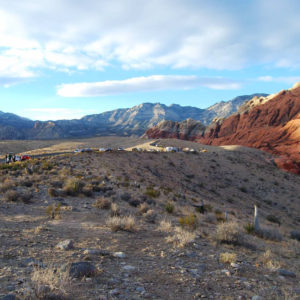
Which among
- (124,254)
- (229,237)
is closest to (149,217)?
(229,237)

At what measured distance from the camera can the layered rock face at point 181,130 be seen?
97.7 meters

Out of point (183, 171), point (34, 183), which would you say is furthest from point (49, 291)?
point (183, 171)

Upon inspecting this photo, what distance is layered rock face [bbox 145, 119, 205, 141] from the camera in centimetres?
9769

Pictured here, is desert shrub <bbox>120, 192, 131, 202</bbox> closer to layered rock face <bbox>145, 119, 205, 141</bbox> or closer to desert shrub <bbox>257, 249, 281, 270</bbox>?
desert shrub <bbox>257, 249, 281, 270</bbox>

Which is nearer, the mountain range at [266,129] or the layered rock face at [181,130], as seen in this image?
the mountain range at [266,129]

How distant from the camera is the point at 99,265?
5.54 metres

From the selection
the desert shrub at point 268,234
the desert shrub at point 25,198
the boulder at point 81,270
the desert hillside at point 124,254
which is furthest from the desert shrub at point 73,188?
the boulder at point 81,270

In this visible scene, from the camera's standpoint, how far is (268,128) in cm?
7312

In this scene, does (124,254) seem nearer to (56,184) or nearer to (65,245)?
(65,245)

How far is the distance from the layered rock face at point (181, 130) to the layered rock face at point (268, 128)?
500cm

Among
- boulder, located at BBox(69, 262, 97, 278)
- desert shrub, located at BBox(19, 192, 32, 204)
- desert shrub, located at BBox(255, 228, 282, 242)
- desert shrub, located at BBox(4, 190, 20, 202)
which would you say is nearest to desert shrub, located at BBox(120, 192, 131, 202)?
desert shrub, located at BBox(19, 192, 32, 204)

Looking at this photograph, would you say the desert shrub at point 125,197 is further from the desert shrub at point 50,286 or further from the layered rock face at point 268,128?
the layered rock face at point 268,128

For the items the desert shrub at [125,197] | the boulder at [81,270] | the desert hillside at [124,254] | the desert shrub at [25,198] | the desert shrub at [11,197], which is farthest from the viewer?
the desert shrub at [125,197]

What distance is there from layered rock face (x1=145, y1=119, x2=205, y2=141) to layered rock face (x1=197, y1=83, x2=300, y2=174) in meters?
5.00
